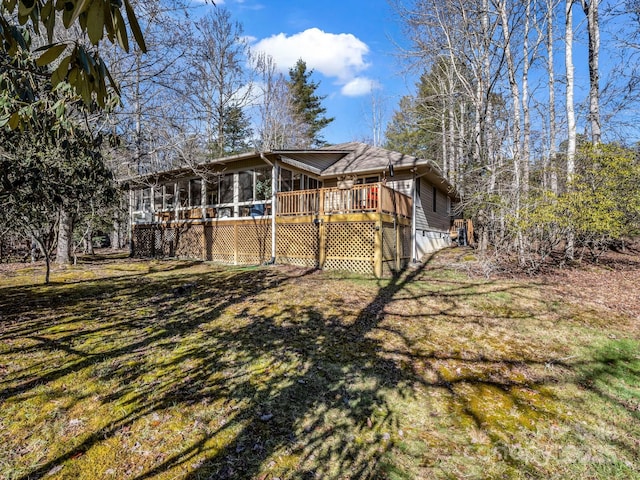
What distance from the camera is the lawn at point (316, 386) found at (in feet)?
9.10

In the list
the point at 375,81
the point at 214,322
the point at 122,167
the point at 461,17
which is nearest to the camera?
the point at 214,322

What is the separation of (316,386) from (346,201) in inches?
320

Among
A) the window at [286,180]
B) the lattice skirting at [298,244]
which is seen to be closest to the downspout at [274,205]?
the lattice skirting at [298,244]

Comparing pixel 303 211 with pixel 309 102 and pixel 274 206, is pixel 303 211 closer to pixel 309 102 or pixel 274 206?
pixel 274 206

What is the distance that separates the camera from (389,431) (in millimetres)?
3184

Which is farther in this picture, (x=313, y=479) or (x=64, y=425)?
(x=64, y=425)

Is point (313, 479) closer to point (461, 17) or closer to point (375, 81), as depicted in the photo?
point (461, 17)

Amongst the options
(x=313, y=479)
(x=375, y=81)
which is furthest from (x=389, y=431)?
(x=375, y=81)

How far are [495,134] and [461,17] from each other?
5.06 metres

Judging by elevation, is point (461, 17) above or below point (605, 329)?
above

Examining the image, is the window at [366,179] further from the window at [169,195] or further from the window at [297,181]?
the window at [169,195]

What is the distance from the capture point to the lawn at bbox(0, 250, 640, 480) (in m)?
2.77

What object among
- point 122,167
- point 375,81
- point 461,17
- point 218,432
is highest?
point 375,81

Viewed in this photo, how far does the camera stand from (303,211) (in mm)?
11695
